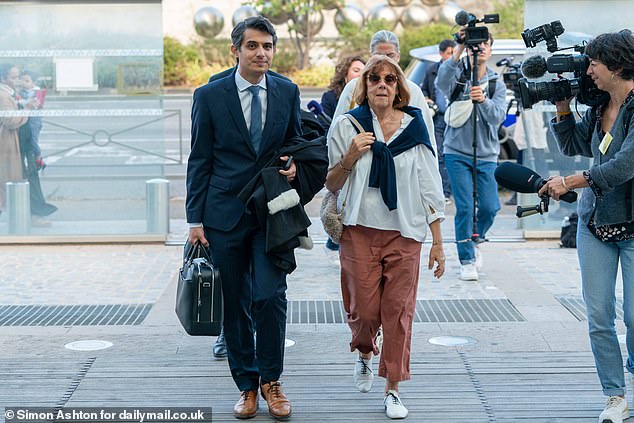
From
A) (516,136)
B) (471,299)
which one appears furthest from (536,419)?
(516,136)

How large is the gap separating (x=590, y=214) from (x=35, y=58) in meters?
7.05

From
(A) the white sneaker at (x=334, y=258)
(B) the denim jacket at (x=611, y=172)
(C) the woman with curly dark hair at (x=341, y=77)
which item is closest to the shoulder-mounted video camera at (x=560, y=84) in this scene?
(B) the denim jacket at (x=611, y=172)

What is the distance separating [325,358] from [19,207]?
5309mm

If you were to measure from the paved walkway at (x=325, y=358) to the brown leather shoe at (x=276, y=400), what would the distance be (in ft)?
0.30

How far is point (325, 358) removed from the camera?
6570mm

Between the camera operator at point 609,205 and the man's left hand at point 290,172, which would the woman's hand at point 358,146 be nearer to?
the man's left hand at point 290,172

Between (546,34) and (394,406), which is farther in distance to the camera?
(546,34)

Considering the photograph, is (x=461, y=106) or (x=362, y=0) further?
(x=362, y=0)

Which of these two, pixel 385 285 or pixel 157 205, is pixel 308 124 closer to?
pixel 385 285

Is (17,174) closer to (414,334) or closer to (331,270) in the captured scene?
(331,270)

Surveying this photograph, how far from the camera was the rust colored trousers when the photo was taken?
5500mm

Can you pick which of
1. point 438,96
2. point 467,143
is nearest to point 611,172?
point 467,143

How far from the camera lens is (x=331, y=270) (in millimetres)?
9523

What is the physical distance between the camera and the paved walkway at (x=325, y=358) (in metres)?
5.67
